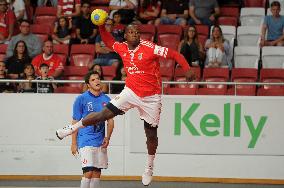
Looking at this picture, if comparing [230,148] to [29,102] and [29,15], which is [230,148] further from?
[29,15]

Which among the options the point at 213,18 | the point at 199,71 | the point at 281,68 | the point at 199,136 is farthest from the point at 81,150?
the point at 213,18

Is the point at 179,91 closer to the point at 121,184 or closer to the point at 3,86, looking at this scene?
the point at 121,184

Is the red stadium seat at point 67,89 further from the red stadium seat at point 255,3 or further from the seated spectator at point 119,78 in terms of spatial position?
the red stadium seat at point 255,3

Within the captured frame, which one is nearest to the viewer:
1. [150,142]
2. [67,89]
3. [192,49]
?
[150,142]

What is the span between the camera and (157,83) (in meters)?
10.9

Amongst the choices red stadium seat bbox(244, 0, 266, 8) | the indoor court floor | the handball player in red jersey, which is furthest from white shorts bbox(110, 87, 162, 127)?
red stadium seat bbox(244, 0, 266, 8)

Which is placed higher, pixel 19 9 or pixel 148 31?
pixel 19 9

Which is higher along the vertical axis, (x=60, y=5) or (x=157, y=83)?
(x=60, y=5)

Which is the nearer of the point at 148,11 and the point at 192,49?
the point at 192,49

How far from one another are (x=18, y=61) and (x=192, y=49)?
11.0 ft

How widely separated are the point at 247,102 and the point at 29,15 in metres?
6.55

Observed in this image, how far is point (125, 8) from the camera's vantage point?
17.6 metres

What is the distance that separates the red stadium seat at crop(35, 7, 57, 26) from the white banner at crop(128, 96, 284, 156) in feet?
15.9

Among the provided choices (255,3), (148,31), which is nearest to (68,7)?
(148,31)
